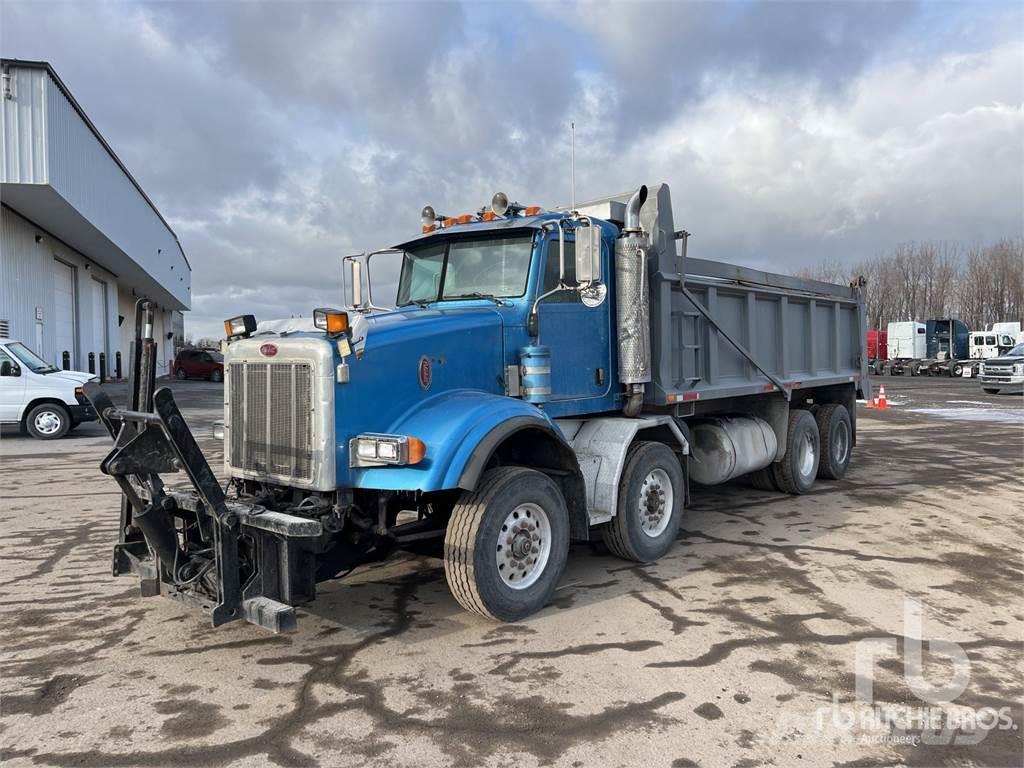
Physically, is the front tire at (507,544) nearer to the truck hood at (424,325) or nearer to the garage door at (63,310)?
the truck hood at (424,325)

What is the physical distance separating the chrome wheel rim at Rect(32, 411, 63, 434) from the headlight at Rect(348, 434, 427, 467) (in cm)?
1391

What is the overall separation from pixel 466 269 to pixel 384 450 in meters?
2.21

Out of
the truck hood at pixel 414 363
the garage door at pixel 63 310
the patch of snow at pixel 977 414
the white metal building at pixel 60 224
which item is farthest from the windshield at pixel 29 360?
the patch of snow at pixel 977 414

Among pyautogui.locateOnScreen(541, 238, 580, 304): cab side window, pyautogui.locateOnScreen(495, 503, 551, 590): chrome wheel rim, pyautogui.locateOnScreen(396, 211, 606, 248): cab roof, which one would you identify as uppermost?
pyautogui.locateOnScreen(396, 211, 606, 248): cab roof

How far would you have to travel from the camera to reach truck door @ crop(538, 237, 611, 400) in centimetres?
588

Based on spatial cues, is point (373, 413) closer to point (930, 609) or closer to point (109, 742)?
point (109, 742)

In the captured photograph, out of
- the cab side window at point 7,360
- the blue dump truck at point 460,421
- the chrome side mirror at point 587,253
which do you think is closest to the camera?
the blue dump truck at point 460,421

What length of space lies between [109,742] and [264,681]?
81 cm

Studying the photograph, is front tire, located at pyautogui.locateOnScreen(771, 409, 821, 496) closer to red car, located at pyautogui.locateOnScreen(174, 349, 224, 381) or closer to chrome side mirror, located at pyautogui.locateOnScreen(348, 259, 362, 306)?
chrome side mirror, located at pyautogui.locateOnScreen(348, 259, 362, 306)

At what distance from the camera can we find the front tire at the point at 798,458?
29.9 feet

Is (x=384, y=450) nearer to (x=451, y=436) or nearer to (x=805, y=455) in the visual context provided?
(x=451, y=436)

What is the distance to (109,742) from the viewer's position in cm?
345

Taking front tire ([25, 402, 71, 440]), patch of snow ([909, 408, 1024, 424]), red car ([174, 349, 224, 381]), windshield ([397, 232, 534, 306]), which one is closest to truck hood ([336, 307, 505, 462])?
windshield ([397, 232, 534, 306])

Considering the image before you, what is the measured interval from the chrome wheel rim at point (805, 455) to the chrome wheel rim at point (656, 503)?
11.3 ft
